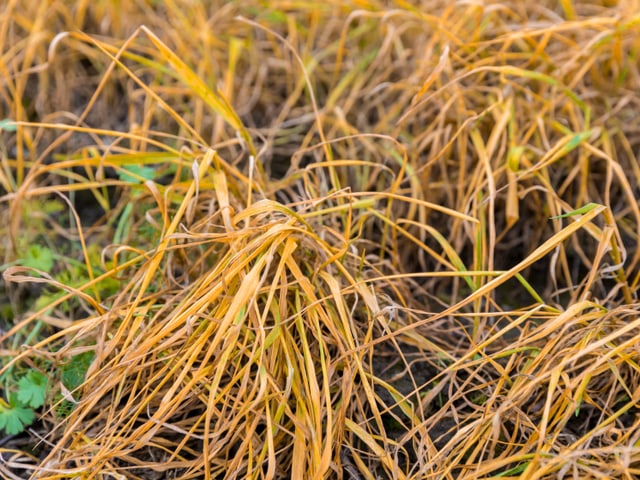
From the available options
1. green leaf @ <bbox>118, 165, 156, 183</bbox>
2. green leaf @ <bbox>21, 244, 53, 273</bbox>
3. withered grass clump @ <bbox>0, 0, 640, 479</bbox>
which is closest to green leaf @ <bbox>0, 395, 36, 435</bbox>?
withered grass clump @ <bbox>0, 0, 640, 479</bbox>

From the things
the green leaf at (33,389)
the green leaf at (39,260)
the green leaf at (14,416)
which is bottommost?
the green leaf at (14,416)

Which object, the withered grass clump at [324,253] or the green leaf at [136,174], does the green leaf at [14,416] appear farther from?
the green leaf at [136,174]

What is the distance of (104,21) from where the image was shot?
1.98m

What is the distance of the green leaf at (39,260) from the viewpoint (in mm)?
1485

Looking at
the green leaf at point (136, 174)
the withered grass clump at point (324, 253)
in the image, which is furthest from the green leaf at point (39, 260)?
the green leaf at point (136, 174)

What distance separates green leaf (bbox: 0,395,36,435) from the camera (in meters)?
1.27

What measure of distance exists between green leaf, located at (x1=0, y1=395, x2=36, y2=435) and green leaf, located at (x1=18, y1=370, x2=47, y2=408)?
1cm

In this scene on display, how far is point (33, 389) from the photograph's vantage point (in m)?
1.29

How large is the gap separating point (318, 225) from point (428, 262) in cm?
31

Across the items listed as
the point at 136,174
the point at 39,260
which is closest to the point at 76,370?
the point at 39,260

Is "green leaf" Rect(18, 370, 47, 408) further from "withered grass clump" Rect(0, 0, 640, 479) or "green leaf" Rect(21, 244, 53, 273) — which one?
"green leaf" Rect(21, 244, 53, 273)

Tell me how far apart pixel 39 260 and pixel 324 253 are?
63 centimetres

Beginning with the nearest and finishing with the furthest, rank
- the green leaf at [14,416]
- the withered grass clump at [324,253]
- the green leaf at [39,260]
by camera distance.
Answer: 1. the withered grass clump at [324,253]
2. the green leaf at [14,416]
3. the green leaf at [39,260]

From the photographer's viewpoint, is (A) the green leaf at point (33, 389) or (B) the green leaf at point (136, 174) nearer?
(A) the green leaf at point (33, 389)
